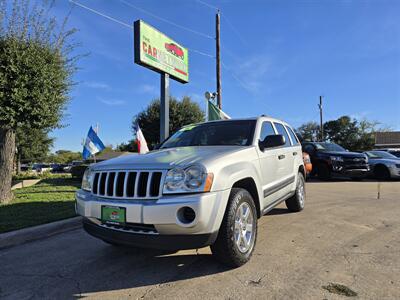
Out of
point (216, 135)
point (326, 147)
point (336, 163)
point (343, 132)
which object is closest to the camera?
point (216, 135)

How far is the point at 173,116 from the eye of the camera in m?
27.2

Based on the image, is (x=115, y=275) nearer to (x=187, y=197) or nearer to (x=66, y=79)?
(x=187, y=197)

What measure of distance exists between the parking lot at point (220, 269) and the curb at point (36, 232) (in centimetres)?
20

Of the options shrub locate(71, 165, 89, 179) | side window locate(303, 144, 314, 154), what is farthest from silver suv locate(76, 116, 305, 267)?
side window locate(303, 144, 314, 154)

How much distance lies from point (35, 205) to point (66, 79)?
3.66 meters

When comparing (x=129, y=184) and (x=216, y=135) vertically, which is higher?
(x=216, y=135)

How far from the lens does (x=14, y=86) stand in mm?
7340

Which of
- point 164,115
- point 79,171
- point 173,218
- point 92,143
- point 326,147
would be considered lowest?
point 173,218

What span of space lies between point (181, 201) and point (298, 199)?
3968 millimetres

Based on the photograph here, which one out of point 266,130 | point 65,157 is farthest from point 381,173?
point 65,157

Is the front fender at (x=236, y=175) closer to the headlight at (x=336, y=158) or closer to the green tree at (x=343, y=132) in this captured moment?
the headlight at (x=336, y=158)

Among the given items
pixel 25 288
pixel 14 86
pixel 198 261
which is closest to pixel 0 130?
pixel 14 86

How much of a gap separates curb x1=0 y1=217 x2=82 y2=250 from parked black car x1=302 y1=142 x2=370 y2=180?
11.2 metres

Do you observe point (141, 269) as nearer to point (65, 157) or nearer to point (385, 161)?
point (385, 161)
